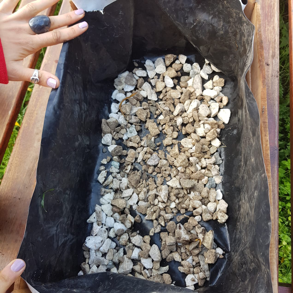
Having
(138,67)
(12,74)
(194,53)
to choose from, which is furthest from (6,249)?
(194,53)

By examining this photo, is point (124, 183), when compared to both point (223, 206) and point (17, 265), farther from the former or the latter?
point (17, 265)

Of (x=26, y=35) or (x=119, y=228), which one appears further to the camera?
(x=119, y=228)

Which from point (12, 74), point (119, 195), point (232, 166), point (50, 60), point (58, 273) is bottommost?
point (58, 273)

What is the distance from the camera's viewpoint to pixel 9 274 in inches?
21.7

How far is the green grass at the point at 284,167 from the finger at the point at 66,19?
903 millimetres

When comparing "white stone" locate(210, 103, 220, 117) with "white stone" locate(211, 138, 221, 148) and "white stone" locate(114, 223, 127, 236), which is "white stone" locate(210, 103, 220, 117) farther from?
"white stone" locate(114, 223, 127, 236)

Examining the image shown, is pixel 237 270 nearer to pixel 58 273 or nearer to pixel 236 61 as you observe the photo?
pixel 58 273

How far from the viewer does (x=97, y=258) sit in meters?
Answer: 0.85

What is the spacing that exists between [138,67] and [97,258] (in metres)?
0.71

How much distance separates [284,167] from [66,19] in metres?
1.06

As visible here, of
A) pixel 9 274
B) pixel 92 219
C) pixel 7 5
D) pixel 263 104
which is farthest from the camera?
pixel 92 219

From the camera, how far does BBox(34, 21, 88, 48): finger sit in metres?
0.76

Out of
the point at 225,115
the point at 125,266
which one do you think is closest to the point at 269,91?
the point at 225,115

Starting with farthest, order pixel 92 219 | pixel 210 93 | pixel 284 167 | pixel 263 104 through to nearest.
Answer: pixel 284 167, pixel 210 93, pixel 92 219, pixel 263 104
